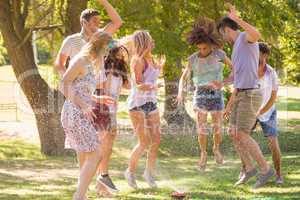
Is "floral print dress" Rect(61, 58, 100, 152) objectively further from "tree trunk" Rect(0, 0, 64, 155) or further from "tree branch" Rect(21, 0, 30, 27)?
"tree branch" Rect(21, 0, 30, 27)

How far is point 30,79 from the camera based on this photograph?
15.6m

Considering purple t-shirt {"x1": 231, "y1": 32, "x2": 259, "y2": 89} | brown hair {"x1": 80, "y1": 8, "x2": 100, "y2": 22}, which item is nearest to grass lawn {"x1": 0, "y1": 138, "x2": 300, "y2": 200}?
purple t-shirt {"x1": 231, "y1": 32, "x2": 259, "y2": 89}

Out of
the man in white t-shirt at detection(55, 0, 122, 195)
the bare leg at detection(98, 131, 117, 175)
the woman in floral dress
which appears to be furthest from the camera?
the bare leg at detection(98, 131, 117, 175)

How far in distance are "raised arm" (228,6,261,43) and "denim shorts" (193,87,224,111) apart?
2.44ft

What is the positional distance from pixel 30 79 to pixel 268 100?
857cm

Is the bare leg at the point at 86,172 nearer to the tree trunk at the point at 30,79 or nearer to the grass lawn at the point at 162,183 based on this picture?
the grass lawn at the point at 162,183

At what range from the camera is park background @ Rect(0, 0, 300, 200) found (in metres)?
8.42

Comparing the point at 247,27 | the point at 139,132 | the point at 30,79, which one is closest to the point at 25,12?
the point at 30,79

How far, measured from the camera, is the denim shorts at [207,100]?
787cm

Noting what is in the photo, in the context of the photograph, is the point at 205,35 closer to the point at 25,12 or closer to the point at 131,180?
the point at 131,180

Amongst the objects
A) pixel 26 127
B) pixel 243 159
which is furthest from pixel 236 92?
pixel 26 127

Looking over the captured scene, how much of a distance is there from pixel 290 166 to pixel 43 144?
7.52 metres

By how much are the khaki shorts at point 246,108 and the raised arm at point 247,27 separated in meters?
0.58

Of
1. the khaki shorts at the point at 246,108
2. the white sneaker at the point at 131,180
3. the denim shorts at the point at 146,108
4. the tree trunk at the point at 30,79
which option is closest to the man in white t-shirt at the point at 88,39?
the white sneaker at the point at 131,180
